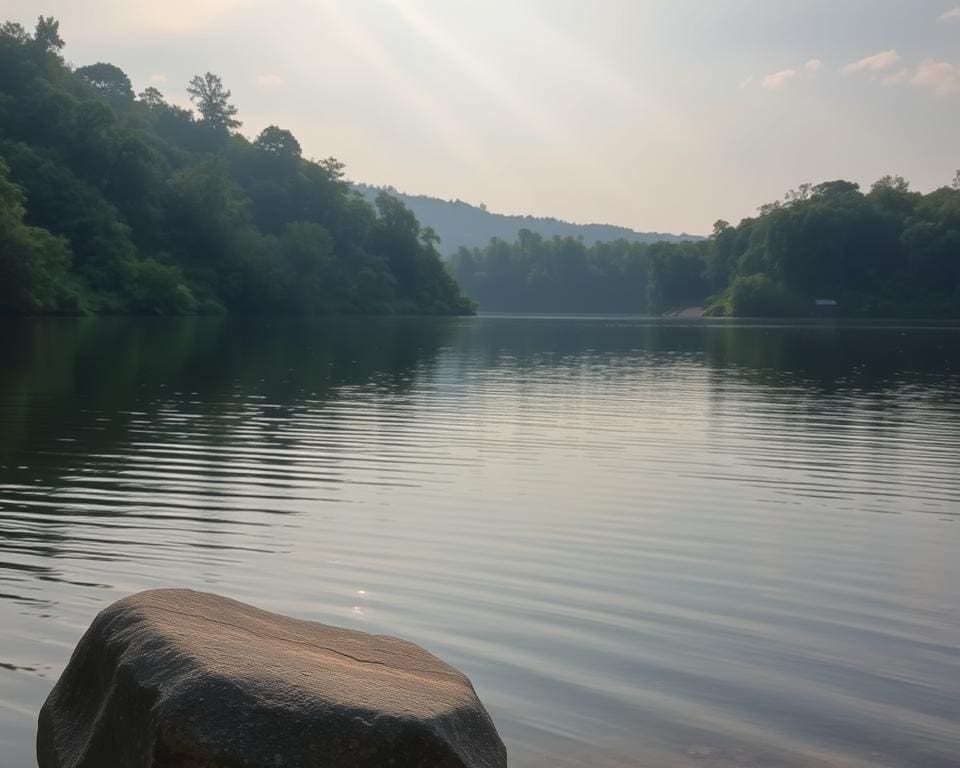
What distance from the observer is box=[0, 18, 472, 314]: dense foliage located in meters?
104

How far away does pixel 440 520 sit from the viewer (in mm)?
15969

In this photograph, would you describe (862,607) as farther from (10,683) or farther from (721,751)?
(10,683)

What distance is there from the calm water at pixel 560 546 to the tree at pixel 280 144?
14098 cm

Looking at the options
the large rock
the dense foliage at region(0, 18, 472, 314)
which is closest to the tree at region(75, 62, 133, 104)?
the dense foliage at region(0, 18, 472, 314)

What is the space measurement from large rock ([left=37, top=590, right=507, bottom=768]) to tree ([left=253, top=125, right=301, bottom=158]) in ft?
556

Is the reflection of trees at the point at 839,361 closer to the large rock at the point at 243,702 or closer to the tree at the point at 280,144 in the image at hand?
the large rock at the point at 243,702

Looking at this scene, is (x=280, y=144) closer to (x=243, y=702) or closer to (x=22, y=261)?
(x=22, y=261)

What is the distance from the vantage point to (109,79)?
179375mm

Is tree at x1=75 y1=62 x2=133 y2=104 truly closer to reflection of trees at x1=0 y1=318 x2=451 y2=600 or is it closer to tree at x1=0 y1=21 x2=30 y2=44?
tree at x1=0 y1=21 x2=30 y2=44

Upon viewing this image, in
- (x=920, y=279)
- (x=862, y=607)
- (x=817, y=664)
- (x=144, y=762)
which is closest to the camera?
(x=144, y=762)

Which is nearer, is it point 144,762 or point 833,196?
point 144,762

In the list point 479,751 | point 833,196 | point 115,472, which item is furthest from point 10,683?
point 833,196

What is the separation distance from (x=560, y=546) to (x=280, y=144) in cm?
16282

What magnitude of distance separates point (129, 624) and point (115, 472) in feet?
46.1
